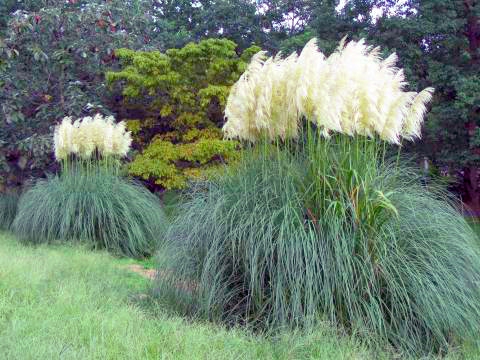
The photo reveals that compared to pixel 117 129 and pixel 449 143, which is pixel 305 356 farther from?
pixel 449 143

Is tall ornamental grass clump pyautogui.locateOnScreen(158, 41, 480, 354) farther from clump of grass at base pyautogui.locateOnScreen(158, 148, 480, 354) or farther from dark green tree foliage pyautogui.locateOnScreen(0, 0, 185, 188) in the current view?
dark green tree foliage pyautogui.locateOnScreen(0, 0, 185, 188)

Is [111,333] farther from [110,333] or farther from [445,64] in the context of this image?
[445,64]

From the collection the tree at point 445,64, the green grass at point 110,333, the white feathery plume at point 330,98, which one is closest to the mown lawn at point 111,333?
the green grass at point 110,333

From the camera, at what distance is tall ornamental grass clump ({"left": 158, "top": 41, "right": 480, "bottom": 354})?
4.02 metres

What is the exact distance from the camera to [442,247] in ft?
14.3

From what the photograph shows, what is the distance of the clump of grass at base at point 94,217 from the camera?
7.95 metres

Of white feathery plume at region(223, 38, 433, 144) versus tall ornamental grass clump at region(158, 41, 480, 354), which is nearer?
tall ornamental grass clump at region(158, 41, 480, 354)

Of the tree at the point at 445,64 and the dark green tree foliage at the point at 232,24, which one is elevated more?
the dark green tree foliage at the point at 232,24

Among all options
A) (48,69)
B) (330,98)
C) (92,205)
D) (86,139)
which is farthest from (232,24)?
(330,98)

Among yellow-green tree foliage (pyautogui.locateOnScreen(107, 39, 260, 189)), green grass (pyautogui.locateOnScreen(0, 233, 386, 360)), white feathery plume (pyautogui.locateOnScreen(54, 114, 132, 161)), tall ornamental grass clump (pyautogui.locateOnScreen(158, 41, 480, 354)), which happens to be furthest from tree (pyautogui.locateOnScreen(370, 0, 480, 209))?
green grass (pyautogui.locateOnScreen(0, 233, 386, 360))

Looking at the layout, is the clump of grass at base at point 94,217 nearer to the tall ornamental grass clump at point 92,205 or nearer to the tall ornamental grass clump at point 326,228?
the tall ornamental grass clump at point 92,205

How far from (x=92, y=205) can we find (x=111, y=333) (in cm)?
493

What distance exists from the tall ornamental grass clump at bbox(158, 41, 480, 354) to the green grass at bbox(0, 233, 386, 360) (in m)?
0.36

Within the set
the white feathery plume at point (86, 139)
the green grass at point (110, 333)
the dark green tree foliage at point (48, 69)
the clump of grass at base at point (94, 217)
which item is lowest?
the green grass at point (110, 333)
